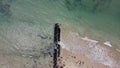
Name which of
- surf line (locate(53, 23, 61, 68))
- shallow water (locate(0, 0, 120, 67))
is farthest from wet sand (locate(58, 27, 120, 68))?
shallow water (locate(0, 0, 120, 67))

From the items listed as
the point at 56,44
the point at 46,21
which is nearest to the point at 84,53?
the point at 56,44

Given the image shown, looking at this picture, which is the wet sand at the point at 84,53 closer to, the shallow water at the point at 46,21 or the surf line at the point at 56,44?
the surf line at the point at 56,44

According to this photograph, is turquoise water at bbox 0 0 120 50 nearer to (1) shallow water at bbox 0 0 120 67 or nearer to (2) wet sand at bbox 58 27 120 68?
(1) shallow water at bbox 0 0 120 67

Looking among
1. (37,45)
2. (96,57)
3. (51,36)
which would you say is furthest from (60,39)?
(96,57)

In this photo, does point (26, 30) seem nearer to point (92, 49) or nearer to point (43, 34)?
point (43, 34)

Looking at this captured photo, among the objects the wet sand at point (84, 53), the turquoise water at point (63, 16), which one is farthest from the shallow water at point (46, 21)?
the wet sand at point (84, 53)
